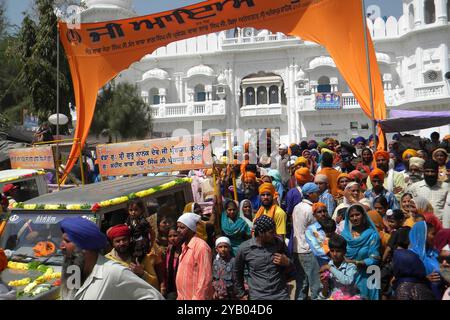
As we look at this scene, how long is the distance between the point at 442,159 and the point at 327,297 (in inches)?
156

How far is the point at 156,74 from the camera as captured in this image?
32.2m

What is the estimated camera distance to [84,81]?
9.24 meters

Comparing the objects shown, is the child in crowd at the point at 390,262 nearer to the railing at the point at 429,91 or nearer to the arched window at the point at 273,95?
the railing at the point at 429,91

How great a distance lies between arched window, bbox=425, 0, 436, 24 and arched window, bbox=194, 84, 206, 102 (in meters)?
15.7

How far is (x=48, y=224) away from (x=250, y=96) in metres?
27.6

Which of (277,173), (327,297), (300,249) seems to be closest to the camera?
(327,297)

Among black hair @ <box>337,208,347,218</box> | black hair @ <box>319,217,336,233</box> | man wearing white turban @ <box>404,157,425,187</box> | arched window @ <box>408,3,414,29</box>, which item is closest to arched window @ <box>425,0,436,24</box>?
arched window @ <box>408,3,414,29</box>

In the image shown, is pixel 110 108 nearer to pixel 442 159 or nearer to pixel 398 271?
pixel 442 159

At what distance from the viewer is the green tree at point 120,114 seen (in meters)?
24.7

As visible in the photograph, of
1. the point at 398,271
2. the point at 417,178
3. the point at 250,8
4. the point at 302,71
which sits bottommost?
the point at 398,271

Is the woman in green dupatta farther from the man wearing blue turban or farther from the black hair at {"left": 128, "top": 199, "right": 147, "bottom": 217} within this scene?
the man wearing blue turban

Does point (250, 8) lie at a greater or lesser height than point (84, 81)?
greater

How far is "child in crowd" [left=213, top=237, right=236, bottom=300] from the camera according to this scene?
146 inches
